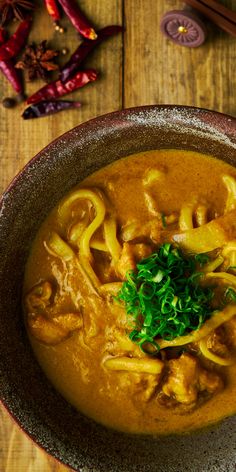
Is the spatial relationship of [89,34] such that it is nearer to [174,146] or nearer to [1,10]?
[1,10]

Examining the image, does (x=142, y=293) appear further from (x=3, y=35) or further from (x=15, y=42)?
(x=3, y=35)

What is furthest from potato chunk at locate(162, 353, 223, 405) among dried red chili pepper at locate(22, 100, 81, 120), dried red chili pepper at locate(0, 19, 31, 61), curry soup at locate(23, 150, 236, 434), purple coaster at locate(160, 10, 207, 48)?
dried red chili pepper at locate(0, 19, 31, 61)

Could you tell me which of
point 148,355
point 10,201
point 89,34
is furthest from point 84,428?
point 89,34

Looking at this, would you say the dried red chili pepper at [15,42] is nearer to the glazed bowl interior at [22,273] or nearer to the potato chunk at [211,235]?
the glazed bowl interior at [22,273]

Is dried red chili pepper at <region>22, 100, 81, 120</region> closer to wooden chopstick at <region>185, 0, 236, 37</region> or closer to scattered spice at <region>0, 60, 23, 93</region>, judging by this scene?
scattered spice at <region>0, 60, 23, 93</region>

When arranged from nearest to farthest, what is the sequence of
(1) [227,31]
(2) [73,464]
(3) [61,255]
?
(2) [73,464], (3) [61,255], (1) [227,31]

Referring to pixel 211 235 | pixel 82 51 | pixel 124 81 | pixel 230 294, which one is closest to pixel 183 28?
pixel 124 81
